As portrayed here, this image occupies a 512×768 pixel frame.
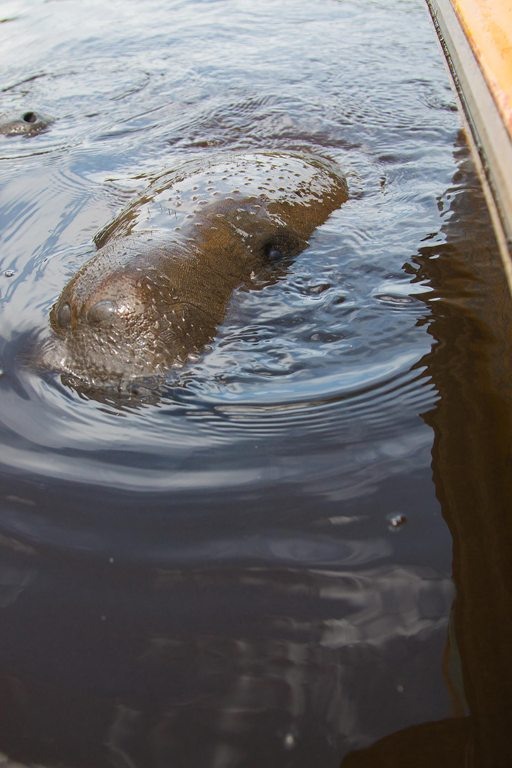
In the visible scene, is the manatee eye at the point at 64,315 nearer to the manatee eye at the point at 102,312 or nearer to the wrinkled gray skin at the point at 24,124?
the manatee eye at the point at 102,312

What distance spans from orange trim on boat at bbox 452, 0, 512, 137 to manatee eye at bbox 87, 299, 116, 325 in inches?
72.1

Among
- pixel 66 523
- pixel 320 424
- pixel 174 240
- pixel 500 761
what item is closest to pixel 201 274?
pixel 174 240

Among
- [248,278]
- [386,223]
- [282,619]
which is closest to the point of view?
[282,619]

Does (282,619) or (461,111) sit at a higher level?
(461,111)

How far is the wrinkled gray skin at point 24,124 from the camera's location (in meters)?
7.64

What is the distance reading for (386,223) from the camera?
5266 mm

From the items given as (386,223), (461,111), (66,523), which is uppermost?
(461,111)

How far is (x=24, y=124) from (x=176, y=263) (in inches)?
180

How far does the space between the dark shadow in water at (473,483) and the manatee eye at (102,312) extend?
1445mm

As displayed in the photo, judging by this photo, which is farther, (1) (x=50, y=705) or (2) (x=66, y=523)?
(2) (x=66, y=523)

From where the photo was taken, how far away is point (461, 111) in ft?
14.6

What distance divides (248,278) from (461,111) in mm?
1481

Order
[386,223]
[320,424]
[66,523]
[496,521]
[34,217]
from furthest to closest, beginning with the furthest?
[34,217] → [386,223] → [320,424] → [66,523] → [496,521]

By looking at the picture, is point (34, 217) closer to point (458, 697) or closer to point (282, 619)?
point (282, 619)
